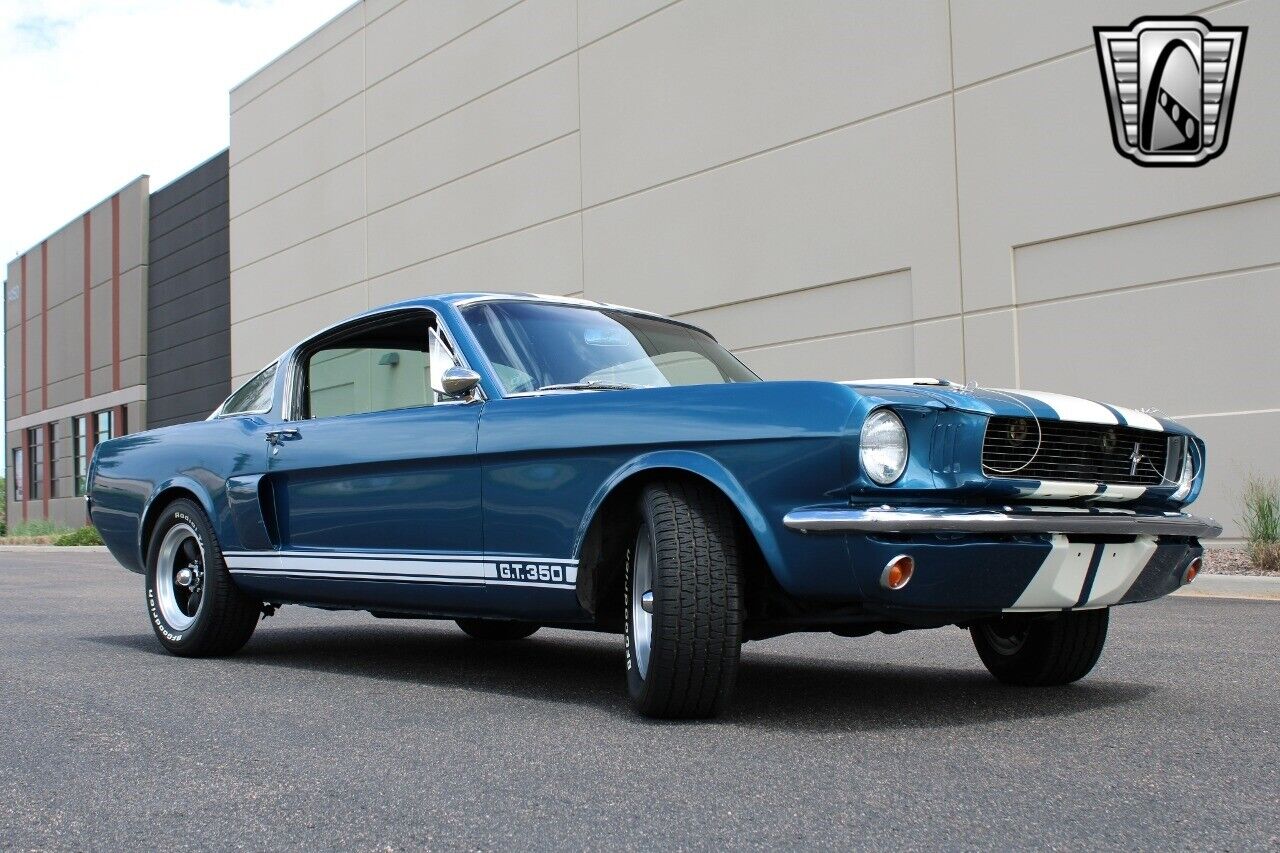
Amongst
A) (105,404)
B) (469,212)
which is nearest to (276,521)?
(469,212)

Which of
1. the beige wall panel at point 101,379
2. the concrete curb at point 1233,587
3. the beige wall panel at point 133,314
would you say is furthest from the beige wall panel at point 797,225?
the beige wall panel at point 101,379

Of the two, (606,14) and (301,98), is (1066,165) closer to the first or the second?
(606,14)

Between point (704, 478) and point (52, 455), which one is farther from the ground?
point (52, 455)

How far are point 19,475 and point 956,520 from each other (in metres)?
49.5

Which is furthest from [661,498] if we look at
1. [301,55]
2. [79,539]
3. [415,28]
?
[301,55]

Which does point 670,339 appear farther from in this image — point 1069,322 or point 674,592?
point 1069,322

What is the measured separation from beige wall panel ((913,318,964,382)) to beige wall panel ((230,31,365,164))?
15320 mm

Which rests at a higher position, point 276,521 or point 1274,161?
point 1274,161

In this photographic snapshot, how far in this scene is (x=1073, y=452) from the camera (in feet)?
13.1

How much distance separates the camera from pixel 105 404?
40406mm

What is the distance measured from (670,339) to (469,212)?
57.7ft

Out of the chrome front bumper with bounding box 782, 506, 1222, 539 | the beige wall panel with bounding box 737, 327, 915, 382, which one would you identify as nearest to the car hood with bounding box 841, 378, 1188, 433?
the chrome front bumper with bounding box 782, 506, 1222, 539

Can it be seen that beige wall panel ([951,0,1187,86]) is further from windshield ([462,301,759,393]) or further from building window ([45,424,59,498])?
building window ([45,424,59,498])

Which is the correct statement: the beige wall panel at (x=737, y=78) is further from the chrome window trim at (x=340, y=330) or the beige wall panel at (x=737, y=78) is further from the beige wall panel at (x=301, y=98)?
the chrome window trim at (x=340, y=330)
